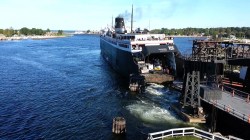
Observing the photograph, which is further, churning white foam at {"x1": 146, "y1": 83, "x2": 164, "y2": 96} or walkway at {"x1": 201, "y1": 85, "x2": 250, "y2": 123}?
churning white foam at {"x1": 146, "y1": 83, "x2": 164, "y2": 96}

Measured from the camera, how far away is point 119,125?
1406 inches

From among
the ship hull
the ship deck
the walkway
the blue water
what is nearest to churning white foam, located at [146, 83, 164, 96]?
the blue water

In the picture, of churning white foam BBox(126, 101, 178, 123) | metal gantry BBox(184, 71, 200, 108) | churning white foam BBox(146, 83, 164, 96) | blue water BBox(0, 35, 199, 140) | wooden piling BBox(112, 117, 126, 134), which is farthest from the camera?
churning white foam BBox(146, 83, 164, 96)

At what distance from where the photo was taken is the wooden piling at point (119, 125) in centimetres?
3575

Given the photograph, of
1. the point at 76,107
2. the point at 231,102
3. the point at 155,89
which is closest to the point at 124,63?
the point at 155,89

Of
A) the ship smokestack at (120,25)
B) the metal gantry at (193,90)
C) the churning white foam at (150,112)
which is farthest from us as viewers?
the ship smokestack at (120,25)

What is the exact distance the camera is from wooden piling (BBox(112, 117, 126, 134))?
3575cm

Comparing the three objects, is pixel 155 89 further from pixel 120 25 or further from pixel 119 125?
pixel 120 25

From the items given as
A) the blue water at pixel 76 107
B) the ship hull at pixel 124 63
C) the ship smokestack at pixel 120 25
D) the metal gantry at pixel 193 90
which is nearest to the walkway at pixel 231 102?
the metal gantry at pixel 193 90

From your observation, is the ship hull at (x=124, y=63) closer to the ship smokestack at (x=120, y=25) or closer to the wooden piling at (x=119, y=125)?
the ship smokestack at (x=120, y=25)

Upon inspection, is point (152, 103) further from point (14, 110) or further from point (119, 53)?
point (119, 53)

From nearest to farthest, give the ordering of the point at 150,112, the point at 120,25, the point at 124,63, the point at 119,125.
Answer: the point at 119,125, the point at 150,112, the point at 124,63, the point at 120,25

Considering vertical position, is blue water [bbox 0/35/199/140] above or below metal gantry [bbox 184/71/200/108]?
below

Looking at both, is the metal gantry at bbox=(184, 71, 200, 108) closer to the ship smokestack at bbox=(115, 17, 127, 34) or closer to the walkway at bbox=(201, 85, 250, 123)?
the walkway at bbox=(201, 85, 250, 123)
